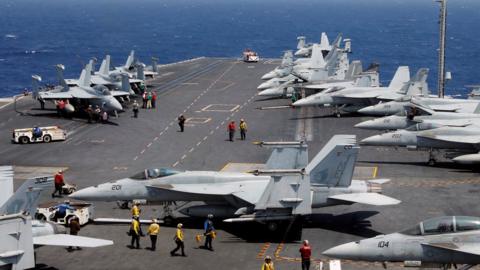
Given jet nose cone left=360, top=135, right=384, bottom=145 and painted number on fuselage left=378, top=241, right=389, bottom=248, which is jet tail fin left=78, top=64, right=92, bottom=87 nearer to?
jet nose cone left=360, top=135, right=384, bottom=145

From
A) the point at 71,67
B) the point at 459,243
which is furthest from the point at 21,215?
the point at 71,67

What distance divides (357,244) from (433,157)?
25170 mm

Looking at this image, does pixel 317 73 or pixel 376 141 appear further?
pixel 317 73

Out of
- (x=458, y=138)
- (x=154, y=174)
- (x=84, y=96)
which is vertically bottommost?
(x=154, y=174)

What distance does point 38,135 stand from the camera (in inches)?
2221

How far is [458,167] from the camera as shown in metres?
48.5

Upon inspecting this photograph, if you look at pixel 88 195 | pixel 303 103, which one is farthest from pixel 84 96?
pixel 88 195

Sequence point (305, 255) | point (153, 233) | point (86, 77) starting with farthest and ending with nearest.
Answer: point (86, 77) → point (153, 233) → point (305, 255)

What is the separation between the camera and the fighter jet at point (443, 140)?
48.0 metres

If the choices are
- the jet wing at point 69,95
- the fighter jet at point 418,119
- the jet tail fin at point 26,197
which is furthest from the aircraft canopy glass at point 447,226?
the jet wing at point 69,95

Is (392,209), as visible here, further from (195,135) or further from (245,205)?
(195,135)

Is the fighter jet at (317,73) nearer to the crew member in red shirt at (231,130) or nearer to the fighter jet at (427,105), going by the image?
the fighter jet at (427,105)

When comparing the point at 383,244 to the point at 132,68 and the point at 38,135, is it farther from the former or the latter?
the point at 132,68

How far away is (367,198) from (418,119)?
19.6 metres
